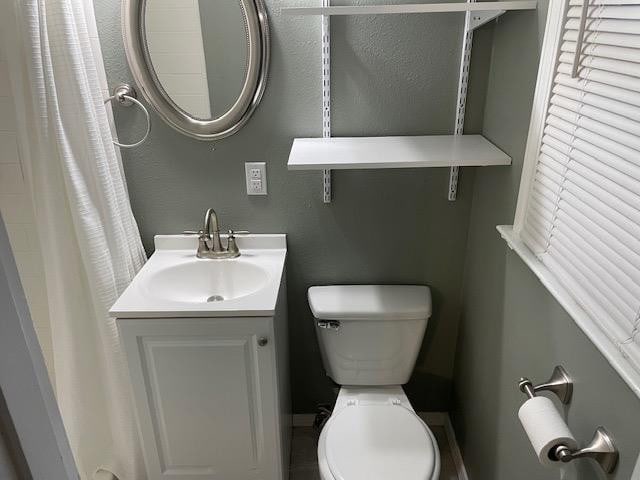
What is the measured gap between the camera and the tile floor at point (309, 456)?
1927 millimetres

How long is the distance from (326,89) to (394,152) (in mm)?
329

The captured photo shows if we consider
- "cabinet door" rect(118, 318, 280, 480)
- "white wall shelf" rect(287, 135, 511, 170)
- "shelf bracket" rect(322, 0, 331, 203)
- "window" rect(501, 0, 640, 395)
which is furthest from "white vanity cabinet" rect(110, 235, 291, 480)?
"window" rect(501, 0, 640, 395)

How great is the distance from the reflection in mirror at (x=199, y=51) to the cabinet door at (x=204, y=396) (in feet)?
2.40

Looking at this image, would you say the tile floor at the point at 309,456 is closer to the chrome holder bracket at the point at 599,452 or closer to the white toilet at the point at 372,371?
the white toilet at the point at 372,371

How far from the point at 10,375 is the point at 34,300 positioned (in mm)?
1516

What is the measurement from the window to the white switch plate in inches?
34.9

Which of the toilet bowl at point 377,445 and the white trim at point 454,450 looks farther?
the white trim at point 454,450

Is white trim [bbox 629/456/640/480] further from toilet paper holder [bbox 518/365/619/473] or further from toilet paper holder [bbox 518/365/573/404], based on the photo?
toilet paper holder [bbox 518/365/573/404]

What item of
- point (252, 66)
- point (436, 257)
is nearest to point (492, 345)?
point (436, 257)

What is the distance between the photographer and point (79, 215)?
4.77 feet

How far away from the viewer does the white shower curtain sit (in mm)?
1328

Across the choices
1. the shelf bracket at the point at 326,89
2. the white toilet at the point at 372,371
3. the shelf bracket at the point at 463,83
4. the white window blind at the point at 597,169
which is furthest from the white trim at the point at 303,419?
the white window blind at the point at 597,169

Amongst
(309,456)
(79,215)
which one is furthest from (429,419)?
(79,215)

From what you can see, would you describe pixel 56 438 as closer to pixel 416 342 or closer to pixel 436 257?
pixel 416 342
